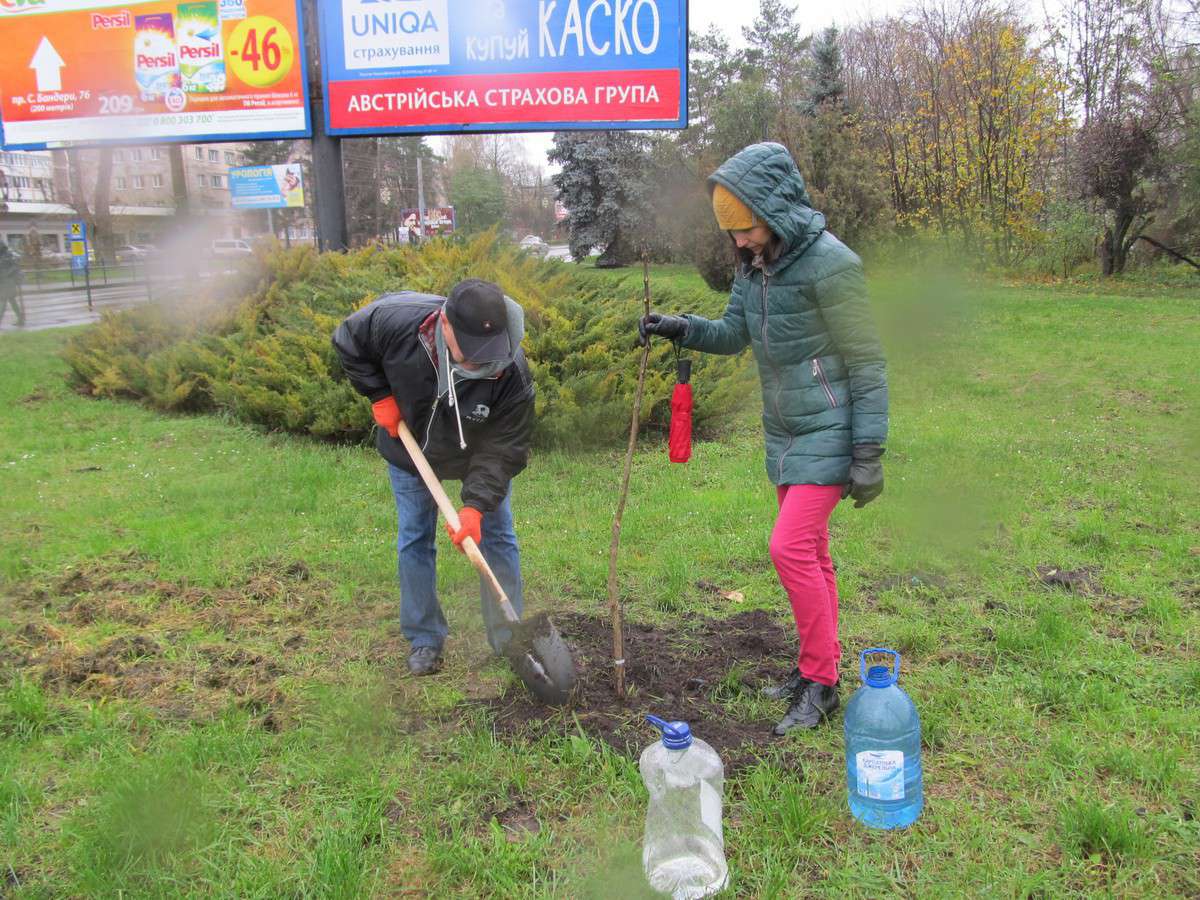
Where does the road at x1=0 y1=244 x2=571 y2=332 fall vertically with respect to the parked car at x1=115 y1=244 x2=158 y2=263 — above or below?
below

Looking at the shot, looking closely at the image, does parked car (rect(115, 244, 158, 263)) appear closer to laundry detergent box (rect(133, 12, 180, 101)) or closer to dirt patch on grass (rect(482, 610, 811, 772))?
laundry detergent box (rect(133, 12, 180, 101))

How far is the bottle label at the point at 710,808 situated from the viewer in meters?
2.51

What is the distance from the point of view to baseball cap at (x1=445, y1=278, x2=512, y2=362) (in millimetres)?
2975

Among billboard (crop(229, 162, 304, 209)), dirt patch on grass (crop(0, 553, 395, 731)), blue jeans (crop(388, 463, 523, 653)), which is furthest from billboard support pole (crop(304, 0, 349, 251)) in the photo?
blue jeans (crop(388, 463, 523, 653))

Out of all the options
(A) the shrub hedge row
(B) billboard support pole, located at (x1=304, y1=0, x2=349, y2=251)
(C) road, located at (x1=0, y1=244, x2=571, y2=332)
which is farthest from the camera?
(B) billboard support pole, located at (x1=304, y1=0, x2=349, y2=251)

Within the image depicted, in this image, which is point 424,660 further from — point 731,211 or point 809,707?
point 731,211

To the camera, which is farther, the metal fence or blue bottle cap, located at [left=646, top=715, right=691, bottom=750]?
the metal fence

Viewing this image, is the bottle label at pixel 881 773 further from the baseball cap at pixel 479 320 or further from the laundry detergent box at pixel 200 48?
the laundry detergent box at pixel 200 48

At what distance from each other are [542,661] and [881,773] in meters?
1.20

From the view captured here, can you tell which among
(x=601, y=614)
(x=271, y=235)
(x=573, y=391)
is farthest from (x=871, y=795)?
(x=271, y=235)

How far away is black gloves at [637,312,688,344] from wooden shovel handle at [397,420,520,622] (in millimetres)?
914

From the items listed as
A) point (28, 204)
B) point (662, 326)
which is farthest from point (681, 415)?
point (28, 204)

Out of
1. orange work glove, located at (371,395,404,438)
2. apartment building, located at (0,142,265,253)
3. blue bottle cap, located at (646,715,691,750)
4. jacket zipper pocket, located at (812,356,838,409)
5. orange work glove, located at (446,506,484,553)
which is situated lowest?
blue bottle cap, located at (646,715,691,750)

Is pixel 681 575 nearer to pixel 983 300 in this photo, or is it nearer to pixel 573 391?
pixel 573 391
